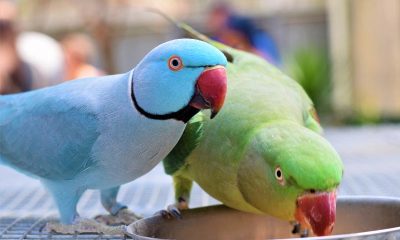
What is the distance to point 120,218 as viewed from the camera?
1.18 meters

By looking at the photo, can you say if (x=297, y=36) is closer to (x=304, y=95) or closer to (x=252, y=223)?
(x=304, y=95)

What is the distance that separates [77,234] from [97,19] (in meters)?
5.60

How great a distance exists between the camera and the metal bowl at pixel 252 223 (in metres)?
0.98

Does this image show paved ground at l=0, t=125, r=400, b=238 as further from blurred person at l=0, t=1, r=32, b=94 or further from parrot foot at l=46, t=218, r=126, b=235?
blurred person at l=0, t=1, r=32, b=94

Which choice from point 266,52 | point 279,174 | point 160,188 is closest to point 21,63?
point 266,52

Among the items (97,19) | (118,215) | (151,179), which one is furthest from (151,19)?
(118,215)

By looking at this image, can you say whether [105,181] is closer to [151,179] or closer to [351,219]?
[351,219]

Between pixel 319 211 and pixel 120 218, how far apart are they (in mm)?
432

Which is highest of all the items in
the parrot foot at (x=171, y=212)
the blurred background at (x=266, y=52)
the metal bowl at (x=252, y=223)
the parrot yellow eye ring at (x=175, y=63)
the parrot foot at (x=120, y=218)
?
the parrot yellow eye ring at (x=175, y=63)

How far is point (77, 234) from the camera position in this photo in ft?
3.62

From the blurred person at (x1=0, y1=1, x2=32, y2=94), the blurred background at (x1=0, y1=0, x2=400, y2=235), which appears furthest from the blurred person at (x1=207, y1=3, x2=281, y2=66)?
the blurred person at (x1=0, y1=1, x2=32, y2=94)

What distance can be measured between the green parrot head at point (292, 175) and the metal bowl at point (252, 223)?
→ 87 mm

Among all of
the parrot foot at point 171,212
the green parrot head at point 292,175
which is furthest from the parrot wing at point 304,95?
the parrot foot at point 171,212

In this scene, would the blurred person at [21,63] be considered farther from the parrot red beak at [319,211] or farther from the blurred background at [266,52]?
the parrot red beak at [319,211]
